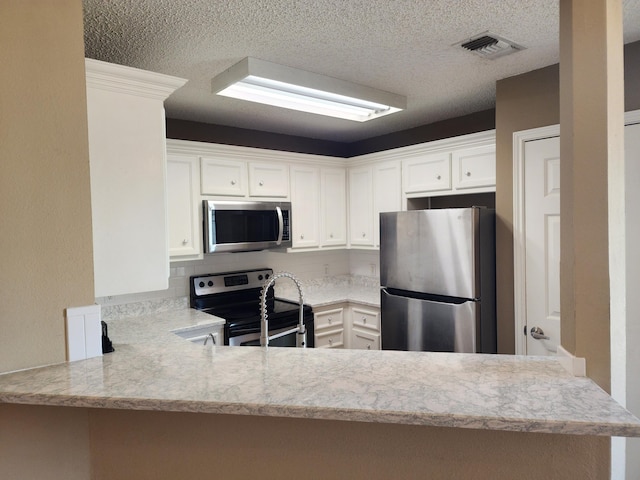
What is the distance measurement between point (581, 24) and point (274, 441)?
154 centimetres

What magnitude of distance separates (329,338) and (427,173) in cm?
172

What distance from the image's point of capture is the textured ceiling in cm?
176

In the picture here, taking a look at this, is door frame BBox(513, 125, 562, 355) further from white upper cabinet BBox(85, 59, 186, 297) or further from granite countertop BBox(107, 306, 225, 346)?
white upper cabinet BBox(85, 59, 186, 297)

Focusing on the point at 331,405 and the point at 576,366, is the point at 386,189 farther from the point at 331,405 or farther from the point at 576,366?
the point at 331,405

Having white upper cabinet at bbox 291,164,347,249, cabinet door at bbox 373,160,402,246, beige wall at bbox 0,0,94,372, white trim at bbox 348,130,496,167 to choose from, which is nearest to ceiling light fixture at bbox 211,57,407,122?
white trim at bbox 348,130,496,167

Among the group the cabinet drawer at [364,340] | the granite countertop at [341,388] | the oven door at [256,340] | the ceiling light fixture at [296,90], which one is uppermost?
the ceiling light fixture at [296,90]

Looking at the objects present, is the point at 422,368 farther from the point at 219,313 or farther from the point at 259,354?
the point at 219,313

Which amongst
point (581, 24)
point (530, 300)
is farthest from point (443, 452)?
point (530, 300)

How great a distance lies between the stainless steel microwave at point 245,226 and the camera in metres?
3.17

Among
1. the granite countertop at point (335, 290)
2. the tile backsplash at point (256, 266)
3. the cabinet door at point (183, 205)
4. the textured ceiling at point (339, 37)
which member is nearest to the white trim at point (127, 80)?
the textured ceiling at point (339, 37)

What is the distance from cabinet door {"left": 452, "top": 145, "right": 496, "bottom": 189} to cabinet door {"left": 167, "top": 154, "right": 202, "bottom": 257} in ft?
6.74

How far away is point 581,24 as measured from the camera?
117cm

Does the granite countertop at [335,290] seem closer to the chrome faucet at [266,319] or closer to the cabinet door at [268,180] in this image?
the cabinet door at [268,180]

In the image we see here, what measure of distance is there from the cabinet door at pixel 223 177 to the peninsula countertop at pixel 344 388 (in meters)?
2.02
